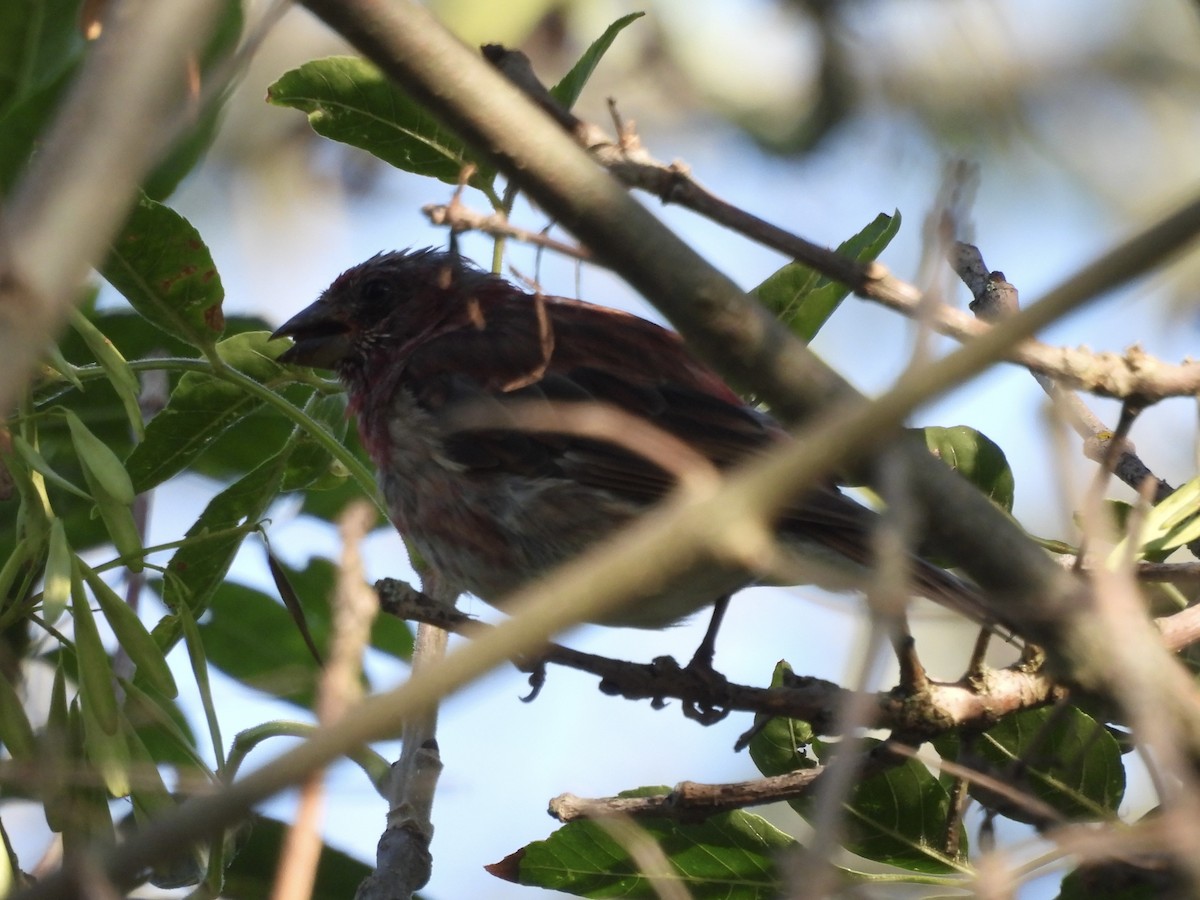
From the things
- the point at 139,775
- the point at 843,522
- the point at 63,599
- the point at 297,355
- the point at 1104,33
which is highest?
the point at 1104,33

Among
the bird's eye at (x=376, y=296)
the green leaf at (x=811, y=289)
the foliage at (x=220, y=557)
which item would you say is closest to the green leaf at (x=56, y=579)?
the foliage at (x=220, y=557)

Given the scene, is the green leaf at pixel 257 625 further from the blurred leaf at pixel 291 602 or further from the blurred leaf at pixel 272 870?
the blurred leaf at pixel 291 602

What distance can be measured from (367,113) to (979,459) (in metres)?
1.73

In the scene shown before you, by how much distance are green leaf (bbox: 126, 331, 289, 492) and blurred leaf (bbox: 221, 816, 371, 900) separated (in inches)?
37.3

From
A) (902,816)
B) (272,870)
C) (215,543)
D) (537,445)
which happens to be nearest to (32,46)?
(215,543)

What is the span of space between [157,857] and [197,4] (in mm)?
757

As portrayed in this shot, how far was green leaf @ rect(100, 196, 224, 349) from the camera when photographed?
132 inches

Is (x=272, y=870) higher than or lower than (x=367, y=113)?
lower

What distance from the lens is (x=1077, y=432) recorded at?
3.10 meters

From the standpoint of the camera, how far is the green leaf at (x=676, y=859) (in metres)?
3.00

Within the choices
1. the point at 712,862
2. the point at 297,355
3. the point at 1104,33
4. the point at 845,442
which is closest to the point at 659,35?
the point at 1104,33

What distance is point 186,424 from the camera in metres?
3.59

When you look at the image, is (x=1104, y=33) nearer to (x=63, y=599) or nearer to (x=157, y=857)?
(x=63, y=599)

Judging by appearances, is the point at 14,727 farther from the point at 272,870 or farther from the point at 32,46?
the point at 32,46
